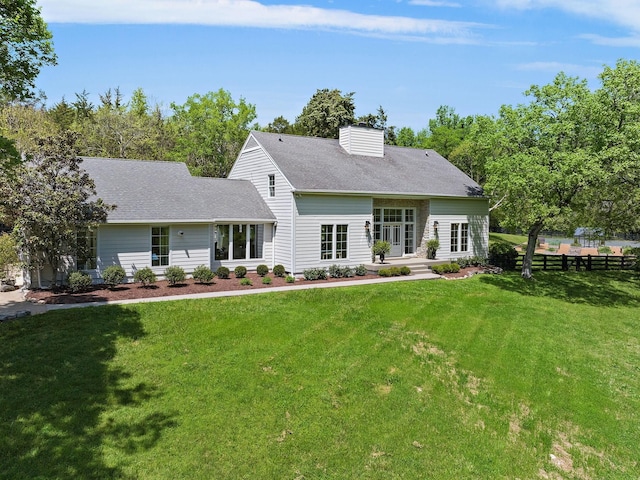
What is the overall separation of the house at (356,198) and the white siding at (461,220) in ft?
0.18

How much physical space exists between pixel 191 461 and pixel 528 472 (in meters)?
5.81

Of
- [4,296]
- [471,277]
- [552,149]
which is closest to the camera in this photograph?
[4,296]

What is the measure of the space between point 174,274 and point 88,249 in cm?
335

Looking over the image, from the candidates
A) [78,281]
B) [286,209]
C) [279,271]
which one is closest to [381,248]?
[286,209]

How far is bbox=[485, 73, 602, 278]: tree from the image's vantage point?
18425mm

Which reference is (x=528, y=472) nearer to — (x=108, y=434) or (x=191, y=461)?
(x=191, y=461)

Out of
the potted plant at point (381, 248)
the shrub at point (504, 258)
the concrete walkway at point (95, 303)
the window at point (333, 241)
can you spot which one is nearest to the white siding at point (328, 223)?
the window at point (333, 241)

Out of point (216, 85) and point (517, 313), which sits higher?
point (216, 85)

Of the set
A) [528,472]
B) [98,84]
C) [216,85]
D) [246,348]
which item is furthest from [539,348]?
[98,84]

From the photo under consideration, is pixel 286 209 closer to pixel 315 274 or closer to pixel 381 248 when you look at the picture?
pixel 315 274

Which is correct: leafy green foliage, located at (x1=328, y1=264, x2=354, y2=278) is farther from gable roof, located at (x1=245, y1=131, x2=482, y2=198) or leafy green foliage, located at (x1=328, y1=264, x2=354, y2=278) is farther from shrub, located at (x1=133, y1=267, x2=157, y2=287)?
shrub, located at (x1=133, y1=267, x2=157, y2=287)

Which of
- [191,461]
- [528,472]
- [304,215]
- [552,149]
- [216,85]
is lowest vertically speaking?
[528,472]

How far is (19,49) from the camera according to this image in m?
11.7

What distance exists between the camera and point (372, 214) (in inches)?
899
